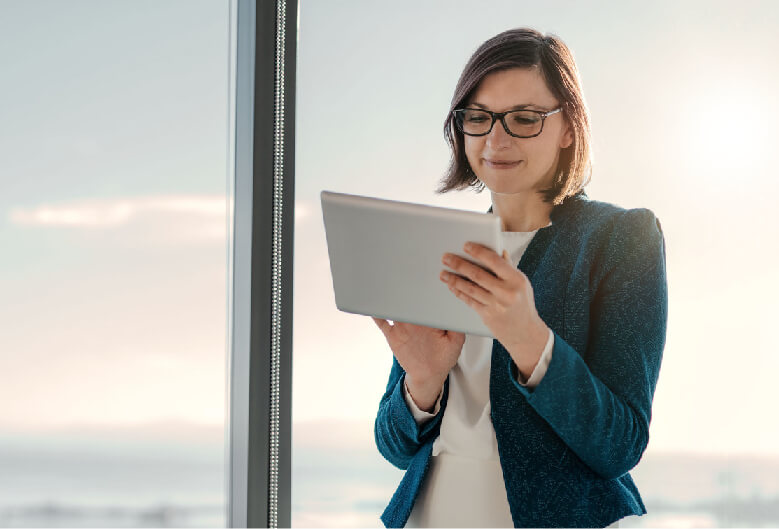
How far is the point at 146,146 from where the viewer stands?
1.56 m

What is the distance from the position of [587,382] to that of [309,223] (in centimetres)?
78

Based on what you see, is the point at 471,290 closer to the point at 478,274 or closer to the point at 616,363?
the point at 478,274

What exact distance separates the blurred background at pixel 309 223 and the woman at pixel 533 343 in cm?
31

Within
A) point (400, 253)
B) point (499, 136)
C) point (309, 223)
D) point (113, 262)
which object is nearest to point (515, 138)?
point (499, 136)

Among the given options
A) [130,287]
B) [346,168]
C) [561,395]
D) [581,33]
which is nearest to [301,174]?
[346,168]

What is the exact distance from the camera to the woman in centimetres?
106

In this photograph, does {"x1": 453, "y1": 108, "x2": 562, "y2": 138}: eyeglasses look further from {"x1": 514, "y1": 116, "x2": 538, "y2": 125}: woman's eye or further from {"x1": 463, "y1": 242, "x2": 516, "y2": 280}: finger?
{"x1": 463, "y1": 242, "x2": 516, "y2": 280}: finger

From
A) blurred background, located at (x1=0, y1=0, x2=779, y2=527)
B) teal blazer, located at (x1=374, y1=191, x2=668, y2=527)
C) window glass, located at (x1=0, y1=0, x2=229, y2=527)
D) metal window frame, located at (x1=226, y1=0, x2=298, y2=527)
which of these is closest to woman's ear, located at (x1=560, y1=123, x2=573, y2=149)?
teal blazer, located at (x1=374, y1=191, x2=668, y2=527)

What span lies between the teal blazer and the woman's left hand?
0.13ft

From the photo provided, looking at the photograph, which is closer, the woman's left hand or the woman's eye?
the woman's left hand

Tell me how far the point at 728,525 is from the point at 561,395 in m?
0.71

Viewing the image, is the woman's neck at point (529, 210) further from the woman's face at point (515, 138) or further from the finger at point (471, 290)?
the finger at point (471, 290)

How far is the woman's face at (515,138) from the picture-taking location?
4.18ft

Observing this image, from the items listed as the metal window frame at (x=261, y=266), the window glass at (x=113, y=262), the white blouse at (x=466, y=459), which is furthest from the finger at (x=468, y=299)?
the window glass at (x=113, y=262)
